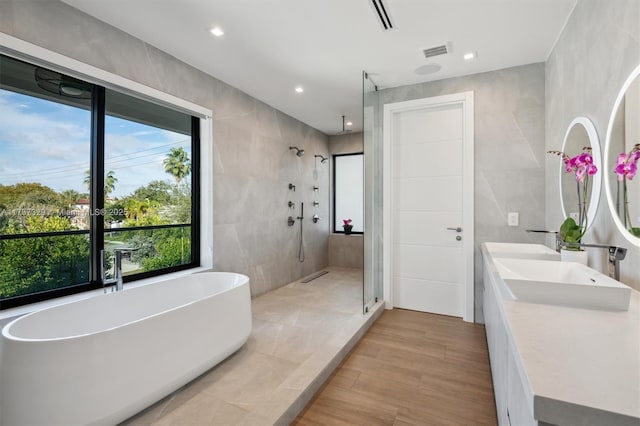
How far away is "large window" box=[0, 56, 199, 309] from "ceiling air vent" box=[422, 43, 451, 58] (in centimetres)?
260

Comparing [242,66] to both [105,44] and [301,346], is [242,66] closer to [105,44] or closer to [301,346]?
[105,44]

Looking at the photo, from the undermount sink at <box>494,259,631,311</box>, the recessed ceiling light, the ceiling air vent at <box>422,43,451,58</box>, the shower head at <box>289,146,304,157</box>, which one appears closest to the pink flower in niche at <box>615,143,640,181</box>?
the undermount sink at <box>494,259,631,311</box>

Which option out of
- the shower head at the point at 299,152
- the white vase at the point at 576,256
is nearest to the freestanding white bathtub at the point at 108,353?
the white vase at the point at 576,256

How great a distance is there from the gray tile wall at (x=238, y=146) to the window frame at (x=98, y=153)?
7 centimetres

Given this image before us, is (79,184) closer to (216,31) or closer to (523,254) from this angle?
(216,31)


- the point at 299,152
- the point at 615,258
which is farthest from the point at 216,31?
the point at 615,258

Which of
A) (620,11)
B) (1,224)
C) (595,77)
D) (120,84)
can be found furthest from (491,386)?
(120,84)

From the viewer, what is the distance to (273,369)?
2.12 meters

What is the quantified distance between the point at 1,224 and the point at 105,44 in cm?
149

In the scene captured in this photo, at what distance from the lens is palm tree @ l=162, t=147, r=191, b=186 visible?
3.05m

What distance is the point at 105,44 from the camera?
2.28 m

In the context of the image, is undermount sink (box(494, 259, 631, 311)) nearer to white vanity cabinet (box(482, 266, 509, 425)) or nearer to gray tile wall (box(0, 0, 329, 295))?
white vanity cabinet (box(482, 266, 509, 425))

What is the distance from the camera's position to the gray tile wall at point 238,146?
205 cm

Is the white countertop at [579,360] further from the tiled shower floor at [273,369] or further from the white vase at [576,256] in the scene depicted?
the tiled shower floor at [273,369]
